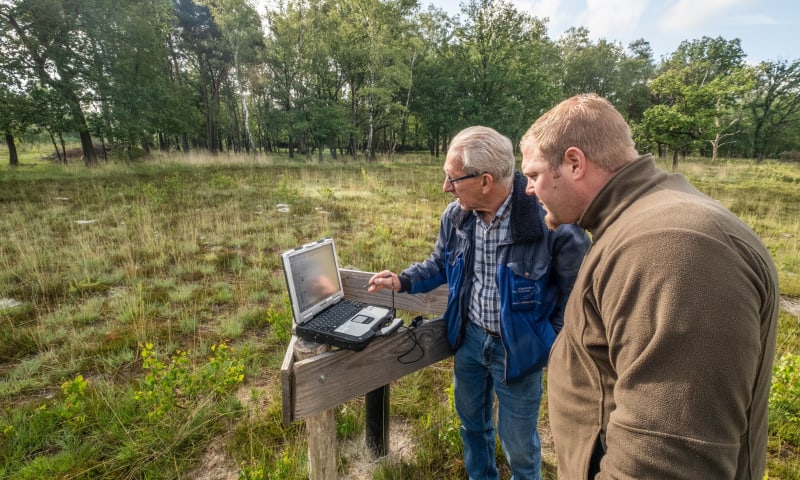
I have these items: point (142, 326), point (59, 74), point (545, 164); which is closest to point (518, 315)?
point (545, 164)

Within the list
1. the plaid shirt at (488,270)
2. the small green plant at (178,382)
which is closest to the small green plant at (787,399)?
the plaid shirt at (488,270)

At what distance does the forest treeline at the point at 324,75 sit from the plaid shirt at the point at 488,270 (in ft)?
69.0

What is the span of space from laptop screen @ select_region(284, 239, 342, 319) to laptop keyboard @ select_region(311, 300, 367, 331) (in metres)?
0.05

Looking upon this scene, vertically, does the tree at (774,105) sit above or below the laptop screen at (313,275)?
above

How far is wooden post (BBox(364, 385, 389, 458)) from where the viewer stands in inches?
93.5

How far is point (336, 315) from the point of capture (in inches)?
73.5

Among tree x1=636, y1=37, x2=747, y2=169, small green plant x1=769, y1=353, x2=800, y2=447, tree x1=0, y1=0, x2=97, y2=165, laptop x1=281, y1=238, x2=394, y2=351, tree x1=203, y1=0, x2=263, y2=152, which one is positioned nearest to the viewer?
laptop x1=281, y1=238, x2=394, y2=351

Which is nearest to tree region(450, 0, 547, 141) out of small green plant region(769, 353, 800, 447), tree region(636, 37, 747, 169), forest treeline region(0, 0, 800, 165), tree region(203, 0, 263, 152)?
forest treeline region(0, 0, 800, 165)

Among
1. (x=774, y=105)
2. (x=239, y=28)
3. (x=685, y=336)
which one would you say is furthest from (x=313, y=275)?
(x=774, y=105)

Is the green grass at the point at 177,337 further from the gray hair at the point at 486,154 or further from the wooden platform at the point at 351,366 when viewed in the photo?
the gray hair at the point at 486,154

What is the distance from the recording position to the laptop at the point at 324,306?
1.65 metres

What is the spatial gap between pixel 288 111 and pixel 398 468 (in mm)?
27136

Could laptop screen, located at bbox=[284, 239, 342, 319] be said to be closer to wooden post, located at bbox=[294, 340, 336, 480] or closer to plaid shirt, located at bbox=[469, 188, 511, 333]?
wooden post, located at bbox=[294, 340, 336, 480]

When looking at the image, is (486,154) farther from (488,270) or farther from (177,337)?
(177,337)
